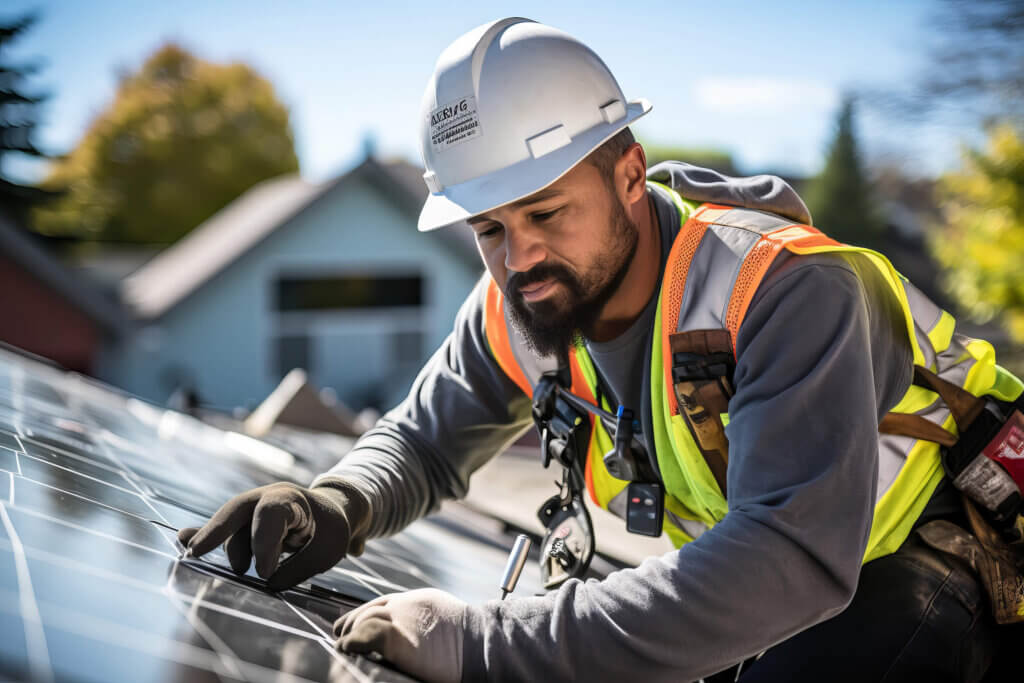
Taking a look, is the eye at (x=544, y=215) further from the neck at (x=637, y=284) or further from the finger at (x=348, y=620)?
the finger at (x=348, y=620)

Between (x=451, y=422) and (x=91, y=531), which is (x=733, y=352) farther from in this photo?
(x=91, y=531)

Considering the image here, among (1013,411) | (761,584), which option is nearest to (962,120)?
(1013,411)

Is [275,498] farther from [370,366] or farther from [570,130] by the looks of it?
[370,366]

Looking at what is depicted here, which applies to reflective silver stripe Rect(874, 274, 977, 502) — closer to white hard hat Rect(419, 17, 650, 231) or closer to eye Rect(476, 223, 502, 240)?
white hard hat Rect(419, 17, 650, 231)

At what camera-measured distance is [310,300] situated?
2053cm

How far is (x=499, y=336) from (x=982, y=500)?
1222mm

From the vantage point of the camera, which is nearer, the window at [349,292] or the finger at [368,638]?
the finger at [368,638]

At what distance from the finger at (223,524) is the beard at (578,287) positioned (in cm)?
74

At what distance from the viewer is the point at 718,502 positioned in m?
2.07

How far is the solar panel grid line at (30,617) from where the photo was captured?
3.51ft

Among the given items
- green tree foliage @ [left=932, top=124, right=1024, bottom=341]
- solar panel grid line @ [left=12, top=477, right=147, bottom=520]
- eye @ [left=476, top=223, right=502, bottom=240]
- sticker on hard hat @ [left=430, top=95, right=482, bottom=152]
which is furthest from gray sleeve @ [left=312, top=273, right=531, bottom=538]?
green tree foliage @ [left=932, top=124, right=1024, bottom=341]

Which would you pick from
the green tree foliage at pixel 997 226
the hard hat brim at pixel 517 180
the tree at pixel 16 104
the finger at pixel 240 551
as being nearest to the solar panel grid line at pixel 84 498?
the finger at pixel 240 551

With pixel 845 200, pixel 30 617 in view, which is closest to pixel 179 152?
pixel 845 200

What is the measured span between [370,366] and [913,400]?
64.3 ft
